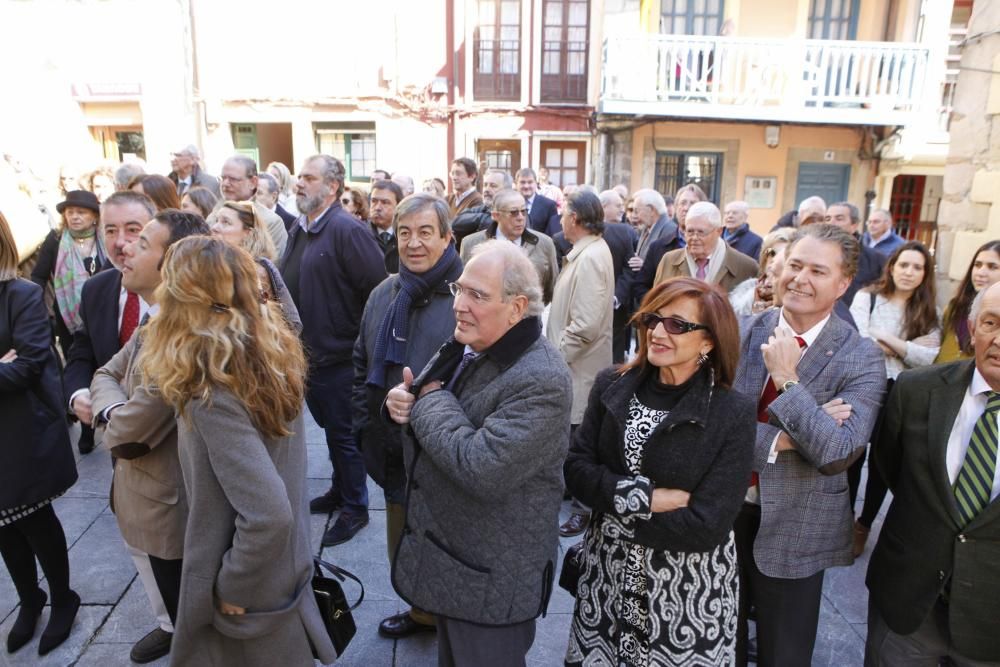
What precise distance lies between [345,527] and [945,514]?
9.65 ft

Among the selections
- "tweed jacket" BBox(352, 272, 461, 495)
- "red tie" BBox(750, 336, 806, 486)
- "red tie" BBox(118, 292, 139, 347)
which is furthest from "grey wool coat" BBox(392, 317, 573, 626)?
"red tie" BBox(118, 292, 139, 347)

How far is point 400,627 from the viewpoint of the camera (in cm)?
292

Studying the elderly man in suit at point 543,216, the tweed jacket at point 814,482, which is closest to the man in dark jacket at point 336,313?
the tweed jacket at point 814,482

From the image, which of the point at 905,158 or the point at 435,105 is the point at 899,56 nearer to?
the point at 905,158

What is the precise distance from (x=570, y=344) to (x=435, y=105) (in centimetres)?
1228

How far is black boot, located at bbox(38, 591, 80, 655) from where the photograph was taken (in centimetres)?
279

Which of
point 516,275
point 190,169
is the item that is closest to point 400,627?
point 516,275

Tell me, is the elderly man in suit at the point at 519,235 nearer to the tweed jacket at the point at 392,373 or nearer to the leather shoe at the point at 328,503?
the leather shoe at the point at 328,503

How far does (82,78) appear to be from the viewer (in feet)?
45.0

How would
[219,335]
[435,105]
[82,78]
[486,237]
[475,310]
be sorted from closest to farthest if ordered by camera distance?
[219,335]
[475,310]
[486,237]
[82,78]
[435,105]

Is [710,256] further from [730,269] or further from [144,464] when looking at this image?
[144,464]

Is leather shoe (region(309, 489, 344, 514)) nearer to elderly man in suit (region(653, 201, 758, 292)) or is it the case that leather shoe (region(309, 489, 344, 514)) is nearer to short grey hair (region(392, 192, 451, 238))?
short grey hair (region(392, 192, 451, 238))

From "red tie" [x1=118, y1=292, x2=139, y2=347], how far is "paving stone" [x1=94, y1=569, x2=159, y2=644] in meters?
1.33

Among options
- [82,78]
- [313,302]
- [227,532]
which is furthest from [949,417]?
[82,78]
